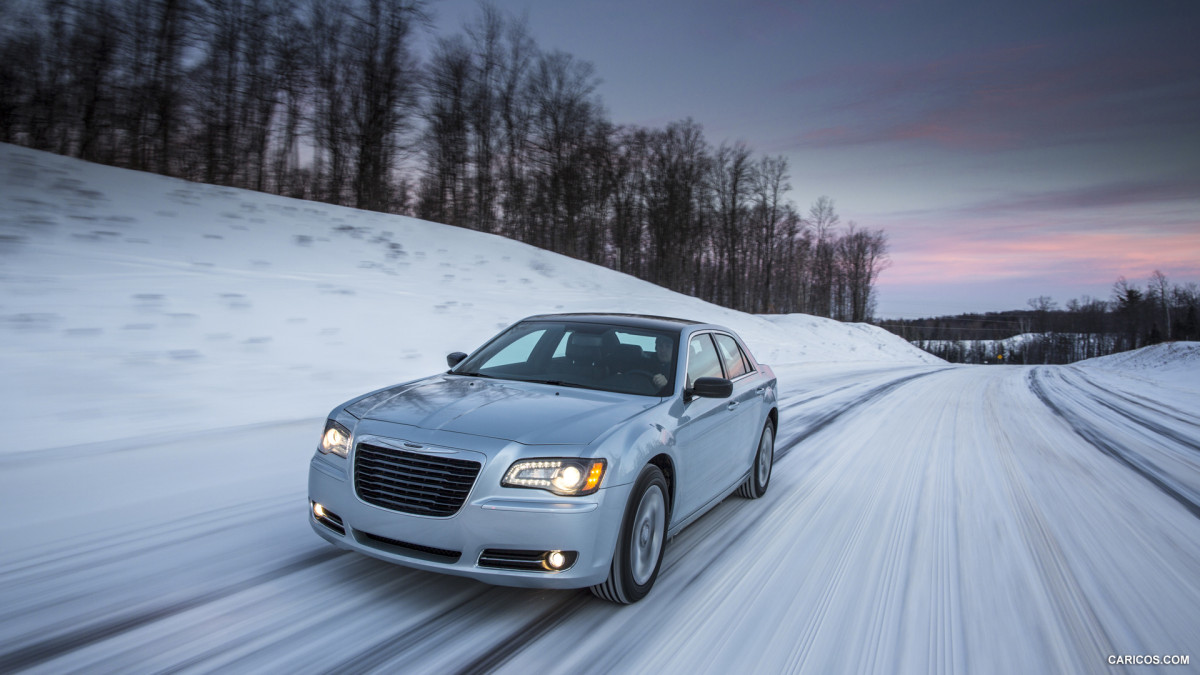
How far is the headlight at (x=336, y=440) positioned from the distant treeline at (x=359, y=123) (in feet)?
63.9

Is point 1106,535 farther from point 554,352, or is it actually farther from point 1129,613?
point 554,352

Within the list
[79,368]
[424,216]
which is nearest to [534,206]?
[424,216]

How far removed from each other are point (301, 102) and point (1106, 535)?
2651cm

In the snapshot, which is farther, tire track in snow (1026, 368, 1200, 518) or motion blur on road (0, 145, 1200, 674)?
tire track in snow (1026, 368, 1200, 518)

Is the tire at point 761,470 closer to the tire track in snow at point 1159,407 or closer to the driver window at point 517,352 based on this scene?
the driver window at point 517,352

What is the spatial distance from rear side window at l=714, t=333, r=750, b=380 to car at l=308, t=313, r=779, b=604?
91cm

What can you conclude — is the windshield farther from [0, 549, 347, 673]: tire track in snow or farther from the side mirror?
[0, 549, 347, 673]: tire track in snow

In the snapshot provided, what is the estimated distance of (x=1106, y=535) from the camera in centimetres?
516

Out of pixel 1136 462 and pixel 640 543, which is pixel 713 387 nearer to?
pixel 640 543

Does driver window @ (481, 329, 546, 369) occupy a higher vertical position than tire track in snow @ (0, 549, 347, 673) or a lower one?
higher

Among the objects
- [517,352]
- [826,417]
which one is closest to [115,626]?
[517,352]

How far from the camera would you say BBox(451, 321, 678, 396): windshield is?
14.1ft

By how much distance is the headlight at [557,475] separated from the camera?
309 centimetres

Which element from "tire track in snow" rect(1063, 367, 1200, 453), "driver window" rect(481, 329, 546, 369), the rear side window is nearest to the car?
"driver window" rect(481, 329, 546, 369)
